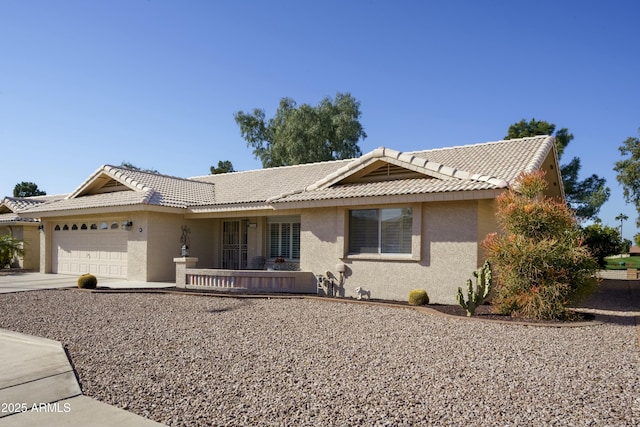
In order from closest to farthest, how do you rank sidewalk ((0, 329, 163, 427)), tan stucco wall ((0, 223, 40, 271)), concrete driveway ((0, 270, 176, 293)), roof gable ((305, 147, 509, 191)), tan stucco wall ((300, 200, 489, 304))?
sidewalk ((0, 329, 163, 427))
tan stucco wall ((300, 200, 489, 304))
roof gable ((305, 147, 509, 191))
concrete driveway ((0, 270, 176, 293))
tan stucco wall ((0, 223, 40, 271))

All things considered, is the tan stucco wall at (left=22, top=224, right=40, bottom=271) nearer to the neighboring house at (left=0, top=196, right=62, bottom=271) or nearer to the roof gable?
the neighboring house at (left=0, top=196, right=62, bottom=271)

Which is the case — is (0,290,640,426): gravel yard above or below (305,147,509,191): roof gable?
below

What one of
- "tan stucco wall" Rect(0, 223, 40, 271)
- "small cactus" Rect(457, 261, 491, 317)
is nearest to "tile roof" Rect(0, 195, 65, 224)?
"tan stucco wall" Rect(0, 223, 40, 271)

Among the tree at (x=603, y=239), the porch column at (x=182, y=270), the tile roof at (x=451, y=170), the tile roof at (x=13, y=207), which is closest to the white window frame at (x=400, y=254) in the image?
the tile roof at (x=451, y=170)

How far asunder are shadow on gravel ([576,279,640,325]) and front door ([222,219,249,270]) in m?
12.9

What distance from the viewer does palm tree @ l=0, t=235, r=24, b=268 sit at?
25797 millimetres

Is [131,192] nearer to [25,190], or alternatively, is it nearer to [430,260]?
[430,260]

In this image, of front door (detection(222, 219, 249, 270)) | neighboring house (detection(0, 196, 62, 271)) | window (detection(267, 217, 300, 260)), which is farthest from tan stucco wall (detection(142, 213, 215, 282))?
neighboring house (detection(0, 196, 62, 271))

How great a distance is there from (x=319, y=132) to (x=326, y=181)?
90.2 feet

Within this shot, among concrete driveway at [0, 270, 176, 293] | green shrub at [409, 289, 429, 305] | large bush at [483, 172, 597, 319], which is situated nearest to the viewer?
large bush at [483, 172, 597, 319]

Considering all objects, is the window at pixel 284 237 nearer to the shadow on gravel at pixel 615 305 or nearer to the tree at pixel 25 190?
the shadow on gravel at pixel 615 305

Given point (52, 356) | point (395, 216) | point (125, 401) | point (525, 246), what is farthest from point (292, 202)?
point (125, 401)

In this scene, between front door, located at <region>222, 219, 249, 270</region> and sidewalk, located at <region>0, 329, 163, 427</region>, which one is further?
front door, located at <region>222, 219, 249, 270</region>

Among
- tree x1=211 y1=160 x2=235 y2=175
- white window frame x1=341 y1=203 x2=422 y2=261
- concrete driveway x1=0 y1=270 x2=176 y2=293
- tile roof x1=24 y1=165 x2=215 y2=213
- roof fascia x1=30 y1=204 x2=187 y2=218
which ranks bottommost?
concrete driveway x1=0 y1=270 x2=176 y2=293
